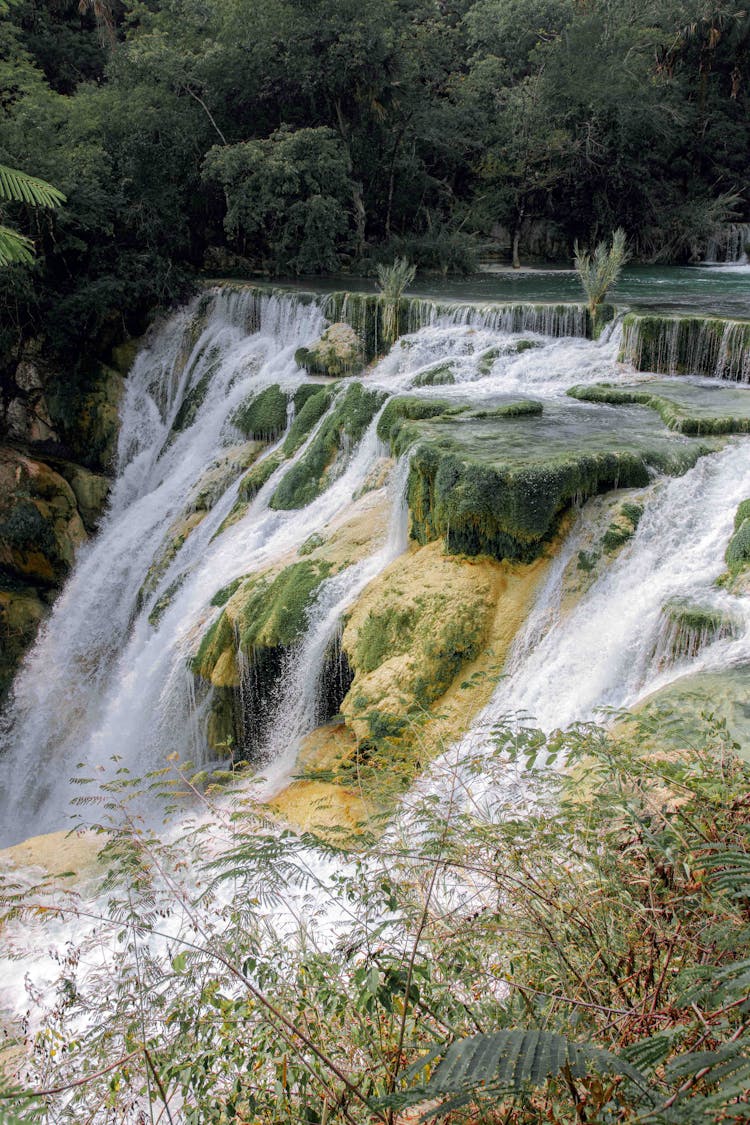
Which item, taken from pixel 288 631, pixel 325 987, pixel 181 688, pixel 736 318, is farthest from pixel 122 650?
pixel 736 318

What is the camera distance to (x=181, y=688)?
8.48 meters

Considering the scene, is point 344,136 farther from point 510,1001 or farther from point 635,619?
point 510,1001

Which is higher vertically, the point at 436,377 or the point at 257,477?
the point at 436,377

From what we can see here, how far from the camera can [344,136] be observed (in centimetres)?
1883

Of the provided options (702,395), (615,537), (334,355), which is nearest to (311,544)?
(615,537)

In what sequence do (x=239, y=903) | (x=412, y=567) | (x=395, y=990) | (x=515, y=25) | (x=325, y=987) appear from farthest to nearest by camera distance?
(x=515, y=25)
(x=412, y=567)
(x=239, y=903)
(x=325, y=987)
(x=395, y=990)

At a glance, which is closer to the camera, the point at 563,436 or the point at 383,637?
the point at 383,637

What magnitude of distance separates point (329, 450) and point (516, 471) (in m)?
3.81

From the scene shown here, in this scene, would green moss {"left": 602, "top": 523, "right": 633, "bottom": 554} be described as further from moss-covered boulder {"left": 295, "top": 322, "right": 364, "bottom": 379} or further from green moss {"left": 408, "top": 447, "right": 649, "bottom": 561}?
moss-covered boulder {"left": 295, "top": 322, "right": 364, "bottom": 379}

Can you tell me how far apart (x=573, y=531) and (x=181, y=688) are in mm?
4436

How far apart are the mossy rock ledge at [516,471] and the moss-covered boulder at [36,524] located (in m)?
7.37

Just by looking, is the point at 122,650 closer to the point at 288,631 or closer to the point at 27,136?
the point at 288,631

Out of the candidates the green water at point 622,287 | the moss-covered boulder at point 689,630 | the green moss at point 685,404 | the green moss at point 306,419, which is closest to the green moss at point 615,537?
the moss-covered boulder at point 689,630

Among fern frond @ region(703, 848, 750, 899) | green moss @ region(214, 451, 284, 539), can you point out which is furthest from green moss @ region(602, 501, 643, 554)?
green moss @ region(214, 451, 284, 539)
